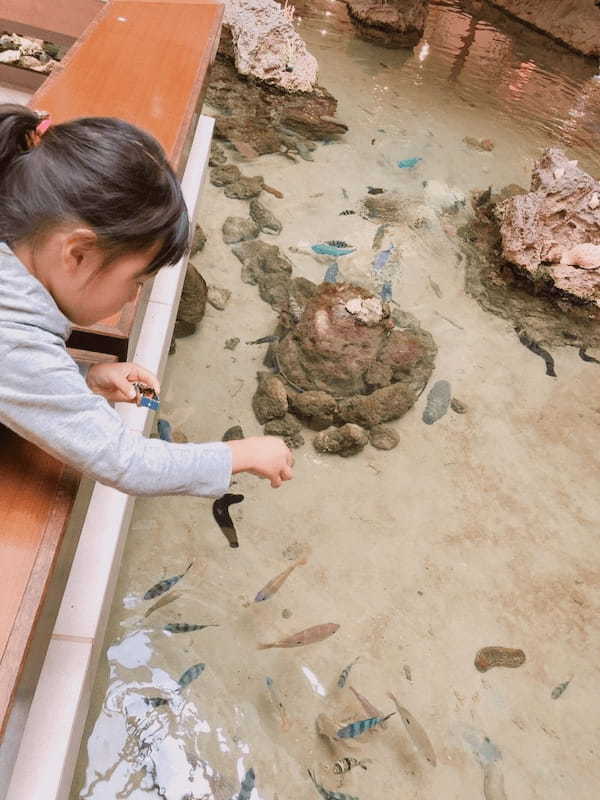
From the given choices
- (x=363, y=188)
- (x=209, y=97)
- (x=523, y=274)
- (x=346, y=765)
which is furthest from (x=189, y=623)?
(x=209, y=97)

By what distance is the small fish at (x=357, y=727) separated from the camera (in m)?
1.95

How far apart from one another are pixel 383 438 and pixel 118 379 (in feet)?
5.27

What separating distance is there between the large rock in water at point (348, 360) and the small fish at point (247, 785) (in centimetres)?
143

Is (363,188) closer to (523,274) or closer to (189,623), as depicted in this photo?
(523,274)

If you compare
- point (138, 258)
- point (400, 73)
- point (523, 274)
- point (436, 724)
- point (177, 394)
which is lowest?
point (436, 724)

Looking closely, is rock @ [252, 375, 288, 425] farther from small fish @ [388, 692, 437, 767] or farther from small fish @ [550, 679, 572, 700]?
small fish @ [550, 679, 572, 700]

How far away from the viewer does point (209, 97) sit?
4.90 metres

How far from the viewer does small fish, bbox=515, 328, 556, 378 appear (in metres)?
3.57

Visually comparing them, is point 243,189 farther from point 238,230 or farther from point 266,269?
point 266,269

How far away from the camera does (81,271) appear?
1.08 meters

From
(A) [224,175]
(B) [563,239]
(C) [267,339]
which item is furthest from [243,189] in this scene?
(B) [563,239]

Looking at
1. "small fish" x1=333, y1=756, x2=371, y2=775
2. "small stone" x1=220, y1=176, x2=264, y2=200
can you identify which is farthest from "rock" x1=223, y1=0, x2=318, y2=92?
"small fish" x1=333, y1=756, x2=371, y2=775

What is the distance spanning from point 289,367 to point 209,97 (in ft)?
10.1

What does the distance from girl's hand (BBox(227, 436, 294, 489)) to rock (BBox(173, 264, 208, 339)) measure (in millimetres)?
1802
